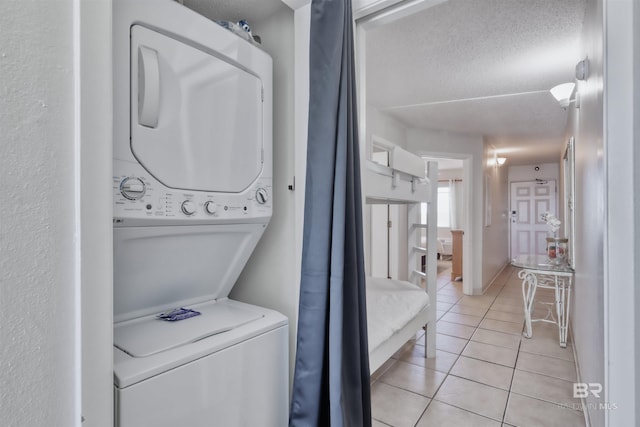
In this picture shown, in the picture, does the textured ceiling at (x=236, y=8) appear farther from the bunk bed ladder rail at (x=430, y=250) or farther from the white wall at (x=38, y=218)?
the bunk bed ladder rail at (x=430, y=250)

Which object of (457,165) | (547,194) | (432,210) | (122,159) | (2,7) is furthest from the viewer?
(457,165)

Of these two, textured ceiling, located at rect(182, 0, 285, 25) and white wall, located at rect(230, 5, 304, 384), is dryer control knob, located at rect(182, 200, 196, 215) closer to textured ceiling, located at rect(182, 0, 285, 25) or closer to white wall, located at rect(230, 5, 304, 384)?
white wall, located at rect(230, 5, 304, 384)

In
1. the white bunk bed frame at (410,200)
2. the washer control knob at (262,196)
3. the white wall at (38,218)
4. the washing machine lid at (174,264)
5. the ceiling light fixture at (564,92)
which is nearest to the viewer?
the white wall at (38,218)

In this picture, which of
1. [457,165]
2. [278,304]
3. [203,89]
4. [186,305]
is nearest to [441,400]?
[278,304]

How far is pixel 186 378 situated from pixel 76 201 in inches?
20.4

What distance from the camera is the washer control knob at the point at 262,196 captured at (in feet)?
3.90

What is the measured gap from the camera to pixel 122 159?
2.68ft

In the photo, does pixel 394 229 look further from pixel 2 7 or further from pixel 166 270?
pixel 2 7

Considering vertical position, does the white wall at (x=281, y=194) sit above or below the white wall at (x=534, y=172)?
below

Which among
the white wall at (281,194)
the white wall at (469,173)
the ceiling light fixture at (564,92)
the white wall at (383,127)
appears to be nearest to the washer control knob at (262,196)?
the white wall at (281,194)

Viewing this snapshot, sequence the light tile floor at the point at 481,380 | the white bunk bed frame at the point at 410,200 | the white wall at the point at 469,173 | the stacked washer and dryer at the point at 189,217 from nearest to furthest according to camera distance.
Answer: the stacked washer and dryer at the point at 189,217
the white bunk bed frame at the point at 410,200
the light tile floor at the point at 481,380
the white wall at the point at 469,173

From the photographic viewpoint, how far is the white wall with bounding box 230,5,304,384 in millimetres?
1314

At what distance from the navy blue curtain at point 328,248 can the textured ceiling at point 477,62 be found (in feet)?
3.64

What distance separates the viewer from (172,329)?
3.19 feet
